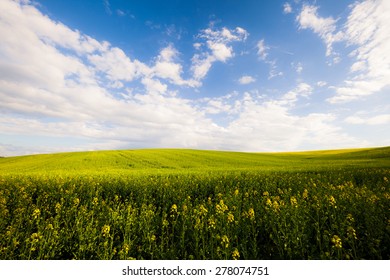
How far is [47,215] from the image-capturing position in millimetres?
8070

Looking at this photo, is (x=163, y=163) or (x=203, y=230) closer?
(x=203, y=230)

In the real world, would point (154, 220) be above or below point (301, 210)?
below

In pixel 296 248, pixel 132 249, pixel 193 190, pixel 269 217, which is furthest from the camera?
pixel 193 190

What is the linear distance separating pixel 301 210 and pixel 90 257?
536cm

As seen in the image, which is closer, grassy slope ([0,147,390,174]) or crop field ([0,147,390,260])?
crop field ([0,147,390,260])

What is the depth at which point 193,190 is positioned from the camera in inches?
410

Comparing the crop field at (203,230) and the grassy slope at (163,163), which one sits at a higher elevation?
the grassy slope at (163,163)

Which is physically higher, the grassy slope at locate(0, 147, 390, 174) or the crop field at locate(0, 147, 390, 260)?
the grassy slope at locate(0, 147, 390, 174)

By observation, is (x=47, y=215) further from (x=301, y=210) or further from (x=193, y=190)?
(x=301, y=210)

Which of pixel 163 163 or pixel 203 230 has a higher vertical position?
pixel 163 163

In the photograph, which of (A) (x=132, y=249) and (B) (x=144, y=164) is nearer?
(A) (x=132, y=249)

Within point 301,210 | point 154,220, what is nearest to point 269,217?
point 301,210

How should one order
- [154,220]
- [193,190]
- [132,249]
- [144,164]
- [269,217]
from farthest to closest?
1. [144,164]
2. [193,190]
3. [154,220]
4. [269,217]
5. [132,249]

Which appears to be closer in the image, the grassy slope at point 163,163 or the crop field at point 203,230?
the crop field at point 203,230
